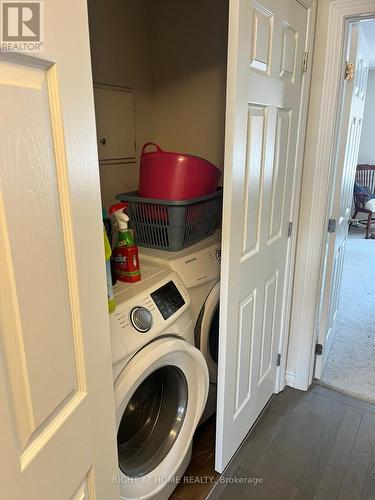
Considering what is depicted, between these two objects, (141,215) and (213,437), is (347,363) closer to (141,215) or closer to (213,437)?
(213,437)

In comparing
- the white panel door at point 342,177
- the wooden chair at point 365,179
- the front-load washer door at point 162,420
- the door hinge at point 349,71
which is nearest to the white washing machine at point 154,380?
the front-load washer door at point 162,420

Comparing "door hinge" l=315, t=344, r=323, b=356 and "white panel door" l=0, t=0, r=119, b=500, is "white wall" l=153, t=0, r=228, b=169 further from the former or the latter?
"white panel door" l=0, t=0, r=119, b=500

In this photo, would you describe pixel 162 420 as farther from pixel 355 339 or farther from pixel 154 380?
pixel 355 339

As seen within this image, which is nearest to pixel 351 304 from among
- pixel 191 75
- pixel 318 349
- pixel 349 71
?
pixel 318 349

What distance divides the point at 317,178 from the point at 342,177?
10.4 inches

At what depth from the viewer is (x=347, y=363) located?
248 centimetres

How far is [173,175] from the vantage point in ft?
5.05

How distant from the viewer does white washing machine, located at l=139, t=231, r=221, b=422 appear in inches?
60.2

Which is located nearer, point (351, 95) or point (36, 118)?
point (36, 118)

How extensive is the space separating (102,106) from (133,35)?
46 cm

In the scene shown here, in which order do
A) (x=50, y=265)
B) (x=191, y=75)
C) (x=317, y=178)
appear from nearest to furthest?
1. (x=50, y=265)
2. (x=317, y=178)
3. (x=191, y=75)

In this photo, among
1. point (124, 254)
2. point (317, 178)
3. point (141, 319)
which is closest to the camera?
point (141, 319)

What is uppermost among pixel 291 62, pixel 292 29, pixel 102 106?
pixel 292 29

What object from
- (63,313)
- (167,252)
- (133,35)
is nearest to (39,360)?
(63,313)
